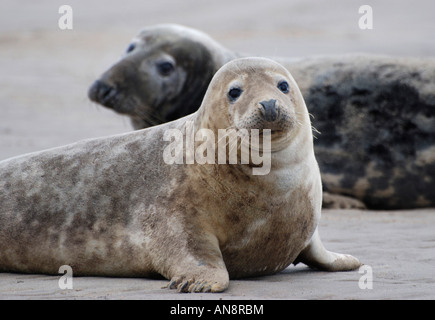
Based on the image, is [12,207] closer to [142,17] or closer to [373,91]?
[373,91]

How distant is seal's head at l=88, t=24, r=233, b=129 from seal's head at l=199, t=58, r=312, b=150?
3575mm

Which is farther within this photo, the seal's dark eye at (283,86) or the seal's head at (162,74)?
the seal's head at (162,74)

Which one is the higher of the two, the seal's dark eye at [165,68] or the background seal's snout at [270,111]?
the background seal's snout at [270,111]

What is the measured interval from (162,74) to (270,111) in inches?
167

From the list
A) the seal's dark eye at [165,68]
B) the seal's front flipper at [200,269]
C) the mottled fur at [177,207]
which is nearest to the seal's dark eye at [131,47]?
the seal's dark eye at [165,68]

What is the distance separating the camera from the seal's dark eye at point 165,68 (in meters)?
8.20

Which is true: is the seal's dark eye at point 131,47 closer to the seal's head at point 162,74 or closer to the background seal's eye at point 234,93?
the seal's head at point 162,74

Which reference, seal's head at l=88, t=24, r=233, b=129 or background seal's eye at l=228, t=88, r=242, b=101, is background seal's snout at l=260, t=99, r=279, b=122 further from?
Answer: seal's head at l=88, t=24, r=233, b=129

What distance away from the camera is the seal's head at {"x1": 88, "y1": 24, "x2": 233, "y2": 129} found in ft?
26.5

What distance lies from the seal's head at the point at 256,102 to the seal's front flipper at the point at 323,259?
0.66 meters

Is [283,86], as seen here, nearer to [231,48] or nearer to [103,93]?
→ [103,93]

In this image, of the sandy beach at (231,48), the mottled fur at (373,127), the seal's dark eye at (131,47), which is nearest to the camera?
the sandy beach at (231,48)

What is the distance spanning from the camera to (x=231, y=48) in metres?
18.7
